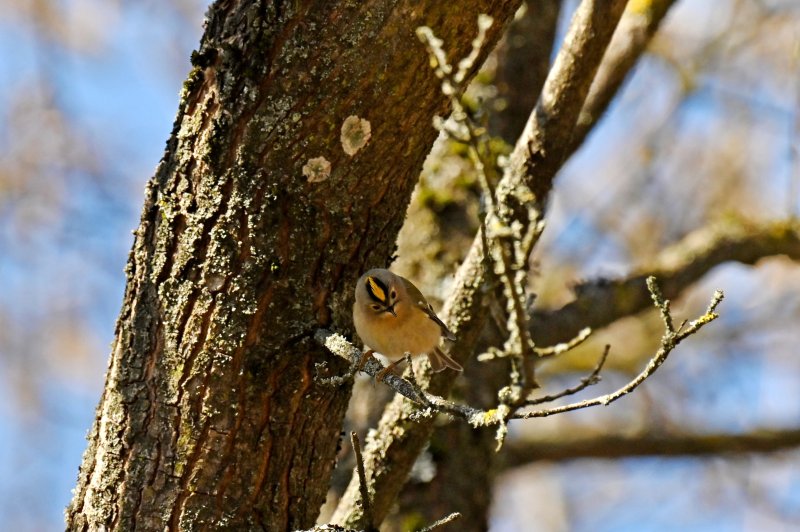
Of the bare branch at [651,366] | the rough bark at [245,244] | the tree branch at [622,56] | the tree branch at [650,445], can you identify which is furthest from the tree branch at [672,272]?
the bare branch at [651,366]

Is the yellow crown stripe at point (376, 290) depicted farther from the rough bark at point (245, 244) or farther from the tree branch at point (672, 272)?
the tree branch at point (672, 272)

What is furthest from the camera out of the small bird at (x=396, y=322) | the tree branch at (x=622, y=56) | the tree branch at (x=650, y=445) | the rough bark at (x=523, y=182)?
the tree branch at (x=650, y=445)

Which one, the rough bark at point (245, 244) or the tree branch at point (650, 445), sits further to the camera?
the tree branch at point (650, 445)

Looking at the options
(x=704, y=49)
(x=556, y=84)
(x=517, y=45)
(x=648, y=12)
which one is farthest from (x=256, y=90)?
(x=704, y=49)

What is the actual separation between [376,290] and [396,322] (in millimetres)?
289

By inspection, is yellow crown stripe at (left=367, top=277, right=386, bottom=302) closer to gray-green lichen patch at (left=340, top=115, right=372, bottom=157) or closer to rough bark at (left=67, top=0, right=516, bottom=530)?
rough bark at (left=67, top=0, right=516, bottom=530)

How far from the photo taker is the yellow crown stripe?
323 centimetres

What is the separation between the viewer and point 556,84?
12.1 feet

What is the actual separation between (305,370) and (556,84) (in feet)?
5.35

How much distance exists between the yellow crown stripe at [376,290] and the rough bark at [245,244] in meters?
0.32

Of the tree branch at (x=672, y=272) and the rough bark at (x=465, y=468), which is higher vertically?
the tree branch at (x=672, y=272)

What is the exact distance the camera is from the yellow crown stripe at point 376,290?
10.6ft

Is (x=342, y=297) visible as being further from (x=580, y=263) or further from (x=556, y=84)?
(x=580, y=263)

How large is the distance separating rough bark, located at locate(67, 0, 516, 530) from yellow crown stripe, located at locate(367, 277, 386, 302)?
32 centimetres
